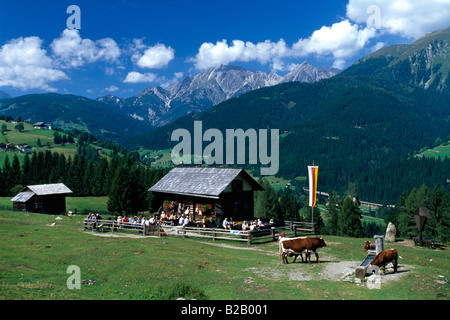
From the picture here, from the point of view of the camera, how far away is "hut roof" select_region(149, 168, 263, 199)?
134ft

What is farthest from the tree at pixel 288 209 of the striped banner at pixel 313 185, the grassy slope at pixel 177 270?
the grassy slope at pixel 177 270

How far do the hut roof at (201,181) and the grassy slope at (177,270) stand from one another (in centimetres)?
1085

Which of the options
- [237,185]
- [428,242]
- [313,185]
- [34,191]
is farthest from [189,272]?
[34,191]

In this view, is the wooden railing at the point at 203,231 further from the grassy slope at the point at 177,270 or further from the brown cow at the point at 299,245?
the brown cow at the point at 299,245

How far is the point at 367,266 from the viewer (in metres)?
18.3

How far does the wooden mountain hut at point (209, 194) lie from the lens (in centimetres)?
4081

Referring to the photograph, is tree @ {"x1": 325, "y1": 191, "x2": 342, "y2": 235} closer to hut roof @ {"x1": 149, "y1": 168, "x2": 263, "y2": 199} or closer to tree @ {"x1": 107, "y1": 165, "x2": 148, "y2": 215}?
tree @ {"x1": 107, "y1": 165, "x2": 148, "y2": 215}

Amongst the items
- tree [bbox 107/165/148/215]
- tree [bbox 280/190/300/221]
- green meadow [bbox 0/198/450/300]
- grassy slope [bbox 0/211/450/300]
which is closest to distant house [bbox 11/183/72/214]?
tree [bbox 107/165/148/215]

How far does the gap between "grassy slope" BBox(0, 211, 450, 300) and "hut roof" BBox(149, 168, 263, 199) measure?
10.9 metres

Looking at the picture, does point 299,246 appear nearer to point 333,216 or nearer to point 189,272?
point 189,272

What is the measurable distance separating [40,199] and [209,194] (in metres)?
38.2

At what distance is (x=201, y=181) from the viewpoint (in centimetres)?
4341
